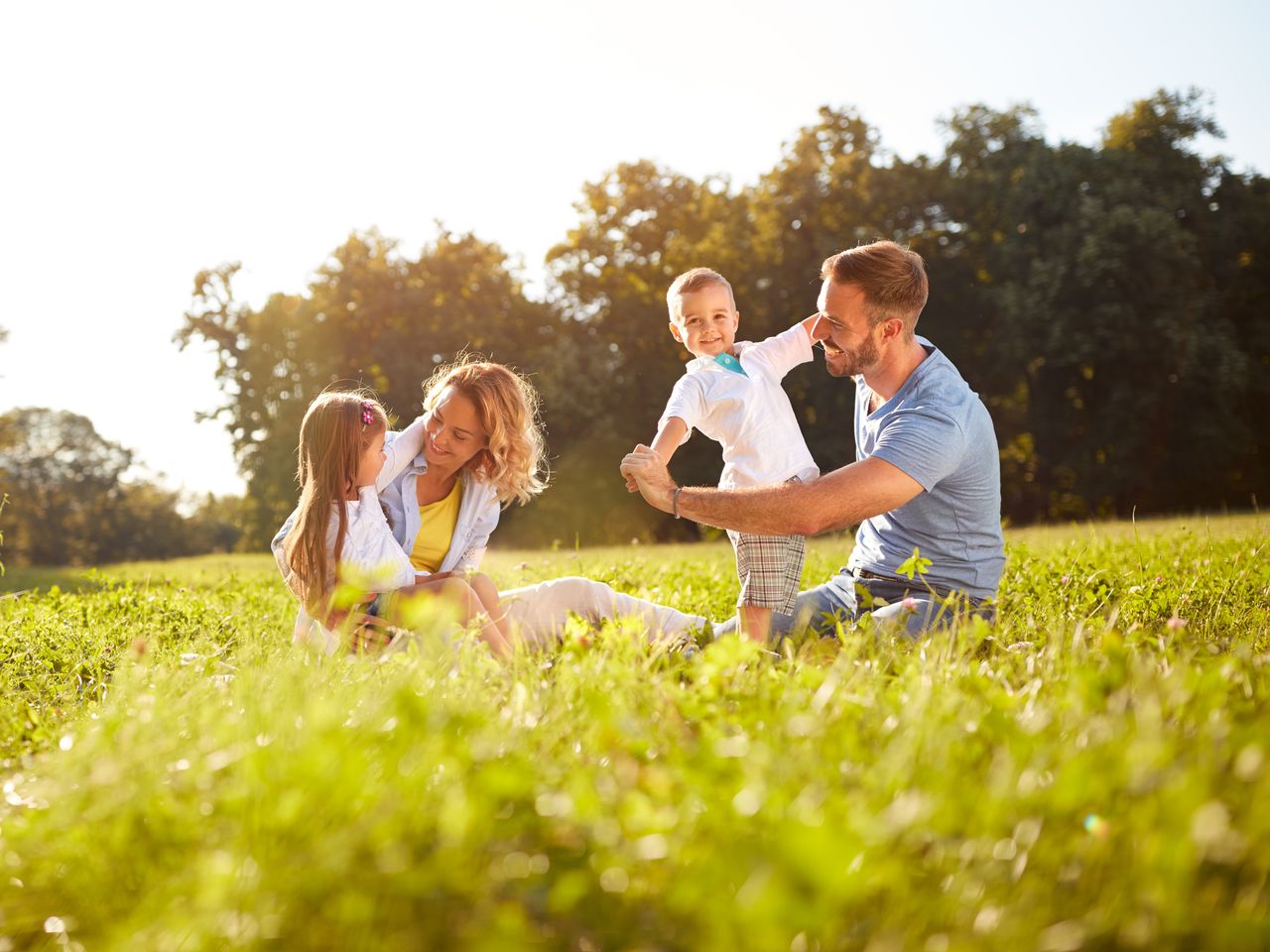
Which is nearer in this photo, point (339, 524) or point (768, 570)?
point (339, 524)

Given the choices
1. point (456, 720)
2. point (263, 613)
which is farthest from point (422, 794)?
point (263, 613)

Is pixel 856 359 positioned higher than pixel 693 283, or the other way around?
pixel 693 283

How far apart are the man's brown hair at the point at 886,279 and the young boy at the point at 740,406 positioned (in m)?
0.59

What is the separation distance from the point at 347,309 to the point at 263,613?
93.9ft

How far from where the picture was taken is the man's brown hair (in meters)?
5.03

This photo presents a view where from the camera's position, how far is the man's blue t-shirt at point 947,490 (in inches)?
184

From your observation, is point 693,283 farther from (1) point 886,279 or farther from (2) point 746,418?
(1) point 886,279

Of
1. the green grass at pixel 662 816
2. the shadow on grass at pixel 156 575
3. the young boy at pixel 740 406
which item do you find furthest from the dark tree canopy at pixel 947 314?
the green grass at pixel 662 816

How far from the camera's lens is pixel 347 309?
109 ft

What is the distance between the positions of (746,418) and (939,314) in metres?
26.7

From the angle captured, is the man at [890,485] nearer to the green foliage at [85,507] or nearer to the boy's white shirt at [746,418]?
the boy's white shirt at [746,418]

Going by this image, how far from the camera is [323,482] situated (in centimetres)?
507

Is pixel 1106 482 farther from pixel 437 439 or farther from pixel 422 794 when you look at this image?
pixel 422 794

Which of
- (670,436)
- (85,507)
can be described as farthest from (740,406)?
(85,507)
